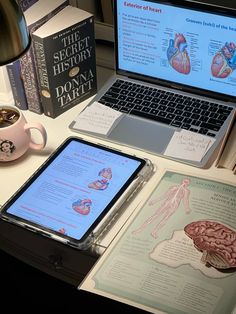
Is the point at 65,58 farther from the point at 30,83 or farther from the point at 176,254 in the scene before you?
the point at 176,254

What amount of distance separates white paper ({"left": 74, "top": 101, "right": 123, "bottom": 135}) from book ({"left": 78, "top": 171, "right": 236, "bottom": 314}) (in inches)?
8.4

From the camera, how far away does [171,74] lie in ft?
3.94

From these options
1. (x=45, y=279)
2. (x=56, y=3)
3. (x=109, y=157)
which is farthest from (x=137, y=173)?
(x=45, y=279)

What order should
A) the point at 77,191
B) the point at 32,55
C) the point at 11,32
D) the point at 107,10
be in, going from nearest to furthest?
the point at 11,32
the point at 77,191
the point at 32,55
the point at 107,10

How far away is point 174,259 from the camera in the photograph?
0.90 meters

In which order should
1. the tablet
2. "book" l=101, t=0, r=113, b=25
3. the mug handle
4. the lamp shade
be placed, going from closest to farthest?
1. the lamp shade
2. the tablet
3. the mug handle
4. "book" l=101, t=0, r=113, b=25

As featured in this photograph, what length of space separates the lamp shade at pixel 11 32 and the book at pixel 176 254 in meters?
0.39

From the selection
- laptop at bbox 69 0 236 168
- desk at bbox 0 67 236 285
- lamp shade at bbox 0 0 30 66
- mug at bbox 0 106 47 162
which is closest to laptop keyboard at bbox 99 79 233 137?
laptop at bbox 69 0 236 168

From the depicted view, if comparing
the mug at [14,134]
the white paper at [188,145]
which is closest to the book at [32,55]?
the mug at [14,134]

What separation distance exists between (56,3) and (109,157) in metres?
0.39

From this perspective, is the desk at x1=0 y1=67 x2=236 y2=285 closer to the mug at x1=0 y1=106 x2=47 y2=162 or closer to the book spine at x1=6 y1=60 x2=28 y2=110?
the mug at x1=0 y1=106 x2=47 y2=162

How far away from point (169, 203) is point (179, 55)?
371 mm

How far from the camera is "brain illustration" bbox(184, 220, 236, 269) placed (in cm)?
88

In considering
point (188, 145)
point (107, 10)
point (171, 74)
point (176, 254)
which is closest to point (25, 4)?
point (107, 10)
